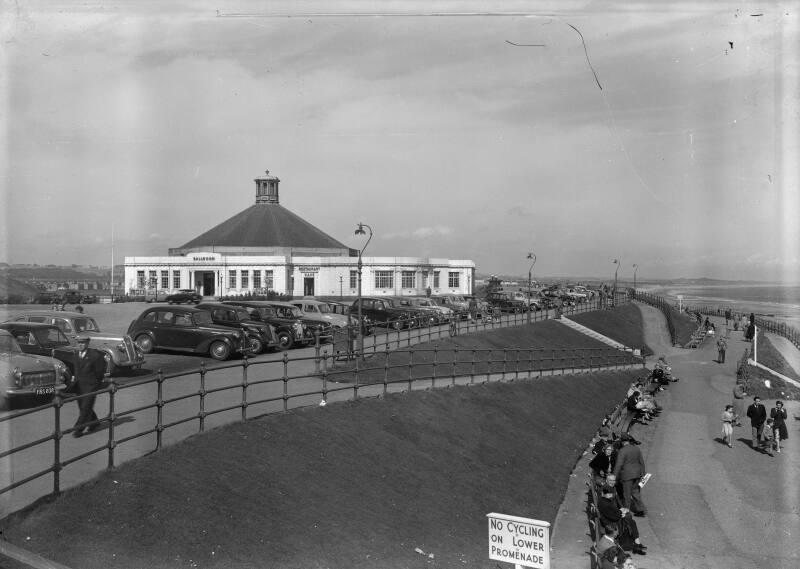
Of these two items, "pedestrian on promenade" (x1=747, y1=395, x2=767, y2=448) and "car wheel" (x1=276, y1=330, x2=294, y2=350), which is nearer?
"pedestrian on promenade" (x1=747, y1=395, x2=767, y2=448)

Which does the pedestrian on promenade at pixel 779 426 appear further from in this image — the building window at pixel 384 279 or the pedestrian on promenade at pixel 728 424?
the building window at pixel 384 279

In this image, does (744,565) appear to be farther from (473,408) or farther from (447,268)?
(447,268)

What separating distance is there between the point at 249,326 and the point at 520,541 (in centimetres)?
1804

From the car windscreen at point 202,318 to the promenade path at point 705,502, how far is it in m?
12.2

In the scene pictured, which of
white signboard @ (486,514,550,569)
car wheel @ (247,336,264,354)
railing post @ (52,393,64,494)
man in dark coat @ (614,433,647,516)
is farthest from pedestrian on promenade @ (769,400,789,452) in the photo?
railing post @ (52,393,64,494)

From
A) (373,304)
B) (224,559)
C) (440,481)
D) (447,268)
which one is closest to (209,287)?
(447,268)

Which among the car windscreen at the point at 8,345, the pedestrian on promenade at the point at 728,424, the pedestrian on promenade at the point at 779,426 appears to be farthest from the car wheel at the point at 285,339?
the pedestrian on promenade at the point at 779,426

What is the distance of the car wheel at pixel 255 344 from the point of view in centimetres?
2442

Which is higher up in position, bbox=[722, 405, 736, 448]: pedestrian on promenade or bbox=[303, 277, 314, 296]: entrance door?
bbox=[303, 277, 314, 296]: entrance door

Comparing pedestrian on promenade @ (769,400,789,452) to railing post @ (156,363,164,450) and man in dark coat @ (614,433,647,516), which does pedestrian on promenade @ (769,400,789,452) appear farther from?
railing post @ (156,363,164,450)

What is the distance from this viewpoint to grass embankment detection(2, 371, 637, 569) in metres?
8.99

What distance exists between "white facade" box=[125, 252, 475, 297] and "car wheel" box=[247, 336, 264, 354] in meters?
43.0

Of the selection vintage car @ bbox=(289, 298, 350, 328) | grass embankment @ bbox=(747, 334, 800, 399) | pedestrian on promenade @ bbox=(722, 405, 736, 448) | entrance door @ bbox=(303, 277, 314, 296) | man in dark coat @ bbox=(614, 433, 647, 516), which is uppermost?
entrance door @ bbox=(303, 277, 314, 296)

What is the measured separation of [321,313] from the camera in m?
34.6
